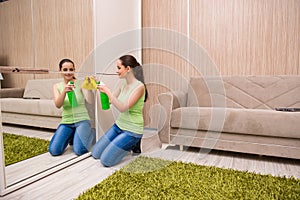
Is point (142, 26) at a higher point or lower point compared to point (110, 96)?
higher

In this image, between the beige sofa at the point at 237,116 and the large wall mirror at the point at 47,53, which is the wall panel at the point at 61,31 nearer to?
the large wall mirror at the point at 47,53

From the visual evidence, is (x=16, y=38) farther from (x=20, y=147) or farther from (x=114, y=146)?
(x=114, y=146)

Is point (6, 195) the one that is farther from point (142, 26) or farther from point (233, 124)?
point (142, 26)

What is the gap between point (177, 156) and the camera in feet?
6.87

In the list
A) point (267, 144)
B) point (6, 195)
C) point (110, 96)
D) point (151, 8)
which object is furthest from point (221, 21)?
point (6, 195)

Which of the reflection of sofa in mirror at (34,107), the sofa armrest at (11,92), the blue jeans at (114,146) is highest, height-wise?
the sofa armrest at (11,92)

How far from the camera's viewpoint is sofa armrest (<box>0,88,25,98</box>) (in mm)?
1484

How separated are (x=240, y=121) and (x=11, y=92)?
1751 millimetres

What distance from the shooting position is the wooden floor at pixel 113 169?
144 centimetres

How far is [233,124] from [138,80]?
0.90 meters

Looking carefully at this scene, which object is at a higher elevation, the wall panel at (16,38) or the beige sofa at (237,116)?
the wall panel at (16,38)

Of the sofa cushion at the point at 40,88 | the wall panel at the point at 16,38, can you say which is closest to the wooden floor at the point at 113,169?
the sofa cushion at the point at 40,88

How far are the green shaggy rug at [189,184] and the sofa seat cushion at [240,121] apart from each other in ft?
1.36

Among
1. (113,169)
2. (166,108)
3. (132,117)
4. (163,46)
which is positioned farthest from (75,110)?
(163,46)
